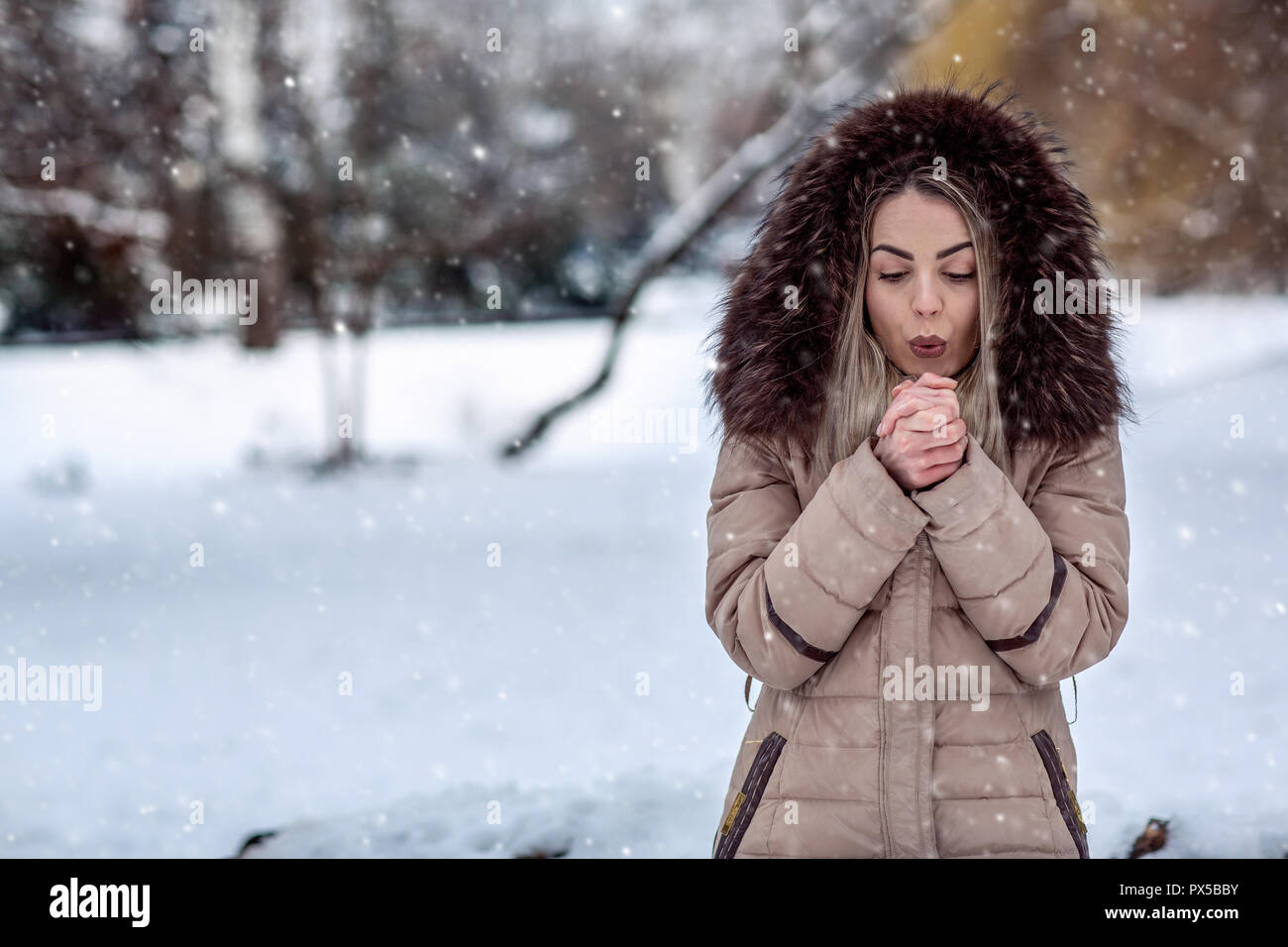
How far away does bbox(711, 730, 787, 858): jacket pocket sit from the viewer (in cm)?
164

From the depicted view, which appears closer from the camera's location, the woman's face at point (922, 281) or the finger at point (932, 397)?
the finger at point (932, 397)

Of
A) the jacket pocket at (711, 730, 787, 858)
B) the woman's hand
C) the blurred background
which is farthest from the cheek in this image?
the blurred background

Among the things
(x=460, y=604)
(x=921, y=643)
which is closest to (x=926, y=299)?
(x=921, y=643)

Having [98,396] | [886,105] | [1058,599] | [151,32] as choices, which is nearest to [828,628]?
[1058,599]

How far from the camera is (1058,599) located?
1510 millimetres

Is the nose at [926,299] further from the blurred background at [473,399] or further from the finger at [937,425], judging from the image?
the blurred background at [473,399]

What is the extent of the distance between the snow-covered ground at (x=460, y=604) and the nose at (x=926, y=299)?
70cm

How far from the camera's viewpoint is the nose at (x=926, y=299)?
1.63m

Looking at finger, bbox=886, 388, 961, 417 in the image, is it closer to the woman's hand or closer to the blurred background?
the woman's hand

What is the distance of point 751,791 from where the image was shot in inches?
64.9

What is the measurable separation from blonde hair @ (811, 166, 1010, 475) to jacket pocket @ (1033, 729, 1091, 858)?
1.41 ft

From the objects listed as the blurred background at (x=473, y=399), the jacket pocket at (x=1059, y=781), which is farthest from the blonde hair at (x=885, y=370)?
the blurred background at (x=473, y=399)

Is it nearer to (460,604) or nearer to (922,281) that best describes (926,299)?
(922,281)
